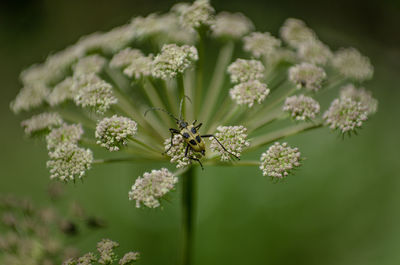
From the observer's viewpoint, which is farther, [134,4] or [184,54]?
[134,4]

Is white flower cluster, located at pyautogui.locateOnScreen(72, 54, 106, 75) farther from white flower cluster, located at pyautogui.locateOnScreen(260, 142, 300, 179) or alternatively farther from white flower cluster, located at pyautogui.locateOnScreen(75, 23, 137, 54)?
white flower cluster, located at pyautogui.locateOnScreen(260, 142, 300, 179)

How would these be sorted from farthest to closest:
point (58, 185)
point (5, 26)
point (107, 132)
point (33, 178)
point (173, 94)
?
point (5, 26) → point (33, 178) → point (173, 94) → point (58, 185) → point (107, 132)

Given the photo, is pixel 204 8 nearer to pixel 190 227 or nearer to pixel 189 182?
pixel 189 182

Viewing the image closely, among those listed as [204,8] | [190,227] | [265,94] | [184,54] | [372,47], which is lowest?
[190,227]

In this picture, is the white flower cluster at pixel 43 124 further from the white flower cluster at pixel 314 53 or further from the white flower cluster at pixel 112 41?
the white flower cluster at pixel 314 53

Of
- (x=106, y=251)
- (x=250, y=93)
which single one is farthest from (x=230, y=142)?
(x=106, y=251)

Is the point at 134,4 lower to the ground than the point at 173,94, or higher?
higher

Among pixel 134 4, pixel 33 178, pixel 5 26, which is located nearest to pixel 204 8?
pixel 33 178
